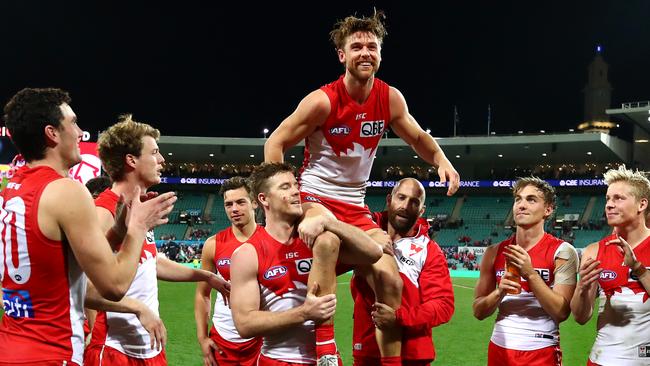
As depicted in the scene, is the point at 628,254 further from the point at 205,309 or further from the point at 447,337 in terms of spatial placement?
the point at 447,337

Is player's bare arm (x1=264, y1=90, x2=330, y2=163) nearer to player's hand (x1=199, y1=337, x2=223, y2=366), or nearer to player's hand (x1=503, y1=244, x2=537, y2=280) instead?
player's hand (x1=503, y1=244, x2=537, y2=280)

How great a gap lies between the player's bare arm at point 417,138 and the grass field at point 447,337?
602 centimetres

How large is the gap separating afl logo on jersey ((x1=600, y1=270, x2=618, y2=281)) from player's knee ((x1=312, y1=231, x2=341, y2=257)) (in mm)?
2649

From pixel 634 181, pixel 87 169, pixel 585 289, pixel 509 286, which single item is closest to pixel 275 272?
pixel 509 286

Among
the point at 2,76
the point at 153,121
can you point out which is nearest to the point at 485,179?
the point at 153,121

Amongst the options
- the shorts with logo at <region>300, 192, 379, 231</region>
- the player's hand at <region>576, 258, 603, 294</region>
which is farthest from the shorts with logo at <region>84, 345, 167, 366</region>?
the player's hand at <region>576, 258, 603, 294</region>

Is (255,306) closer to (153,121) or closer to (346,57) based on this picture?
(346,57)

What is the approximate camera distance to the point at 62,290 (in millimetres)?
3145

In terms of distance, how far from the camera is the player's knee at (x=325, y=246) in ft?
12.7

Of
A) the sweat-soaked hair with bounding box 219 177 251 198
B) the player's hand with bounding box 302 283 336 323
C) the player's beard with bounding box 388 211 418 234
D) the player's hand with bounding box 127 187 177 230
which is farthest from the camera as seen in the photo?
the sweat-soaked hair with bounding box 219 177 251 198

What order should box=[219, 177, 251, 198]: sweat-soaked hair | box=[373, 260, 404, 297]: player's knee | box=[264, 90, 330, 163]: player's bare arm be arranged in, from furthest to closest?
box=[219, 177, 251, 198]: sweat-soaked hair
box=[264, 90, 330, 163]: player's bare arm
box=[373, 260, 404, 297]: player's knee

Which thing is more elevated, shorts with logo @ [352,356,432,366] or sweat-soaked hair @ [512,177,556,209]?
sweat-soaked hair @ [512,177,556,209]

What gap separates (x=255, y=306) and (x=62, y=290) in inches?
47.7

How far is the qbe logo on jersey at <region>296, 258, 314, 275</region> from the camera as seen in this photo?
4008mm
